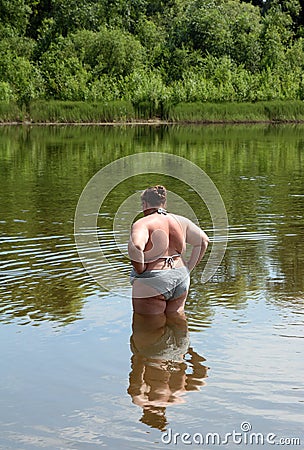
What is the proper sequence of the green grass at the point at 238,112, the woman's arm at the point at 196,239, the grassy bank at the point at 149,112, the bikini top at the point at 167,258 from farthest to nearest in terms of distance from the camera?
the green grass at the point at 238,112, the grassy bank at the point at 149,112, the woman's arm at the point at 196,239, the bikini top at the point at 167,258

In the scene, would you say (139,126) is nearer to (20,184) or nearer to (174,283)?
(20,184)

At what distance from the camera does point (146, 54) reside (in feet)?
194

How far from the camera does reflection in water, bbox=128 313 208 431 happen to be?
19.1 feet

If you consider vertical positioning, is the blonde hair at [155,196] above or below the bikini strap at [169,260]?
above

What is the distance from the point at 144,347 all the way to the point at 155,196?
130cm

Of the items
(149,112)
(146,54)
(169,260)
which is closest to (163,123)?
(149,112)

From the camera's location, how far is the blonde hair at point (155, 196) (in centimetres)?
744

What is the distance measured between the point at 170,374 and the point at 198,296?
2.39m

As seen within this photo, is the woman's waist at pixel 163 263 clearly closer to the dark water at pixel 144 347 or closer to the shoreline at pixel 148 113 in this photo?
the dark water at pixel 144 347

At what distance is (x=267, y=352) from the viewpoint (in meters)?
6.79

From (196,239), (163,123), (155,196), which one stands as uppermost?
(155,196)

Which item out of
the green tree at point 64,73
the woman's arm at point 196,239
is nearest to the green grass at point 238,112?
the green tree at point 64,73

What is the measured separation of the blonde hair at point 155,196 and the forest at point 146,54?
40.2m

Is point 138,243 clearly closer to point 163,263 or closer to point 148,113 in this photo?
point 163,263
